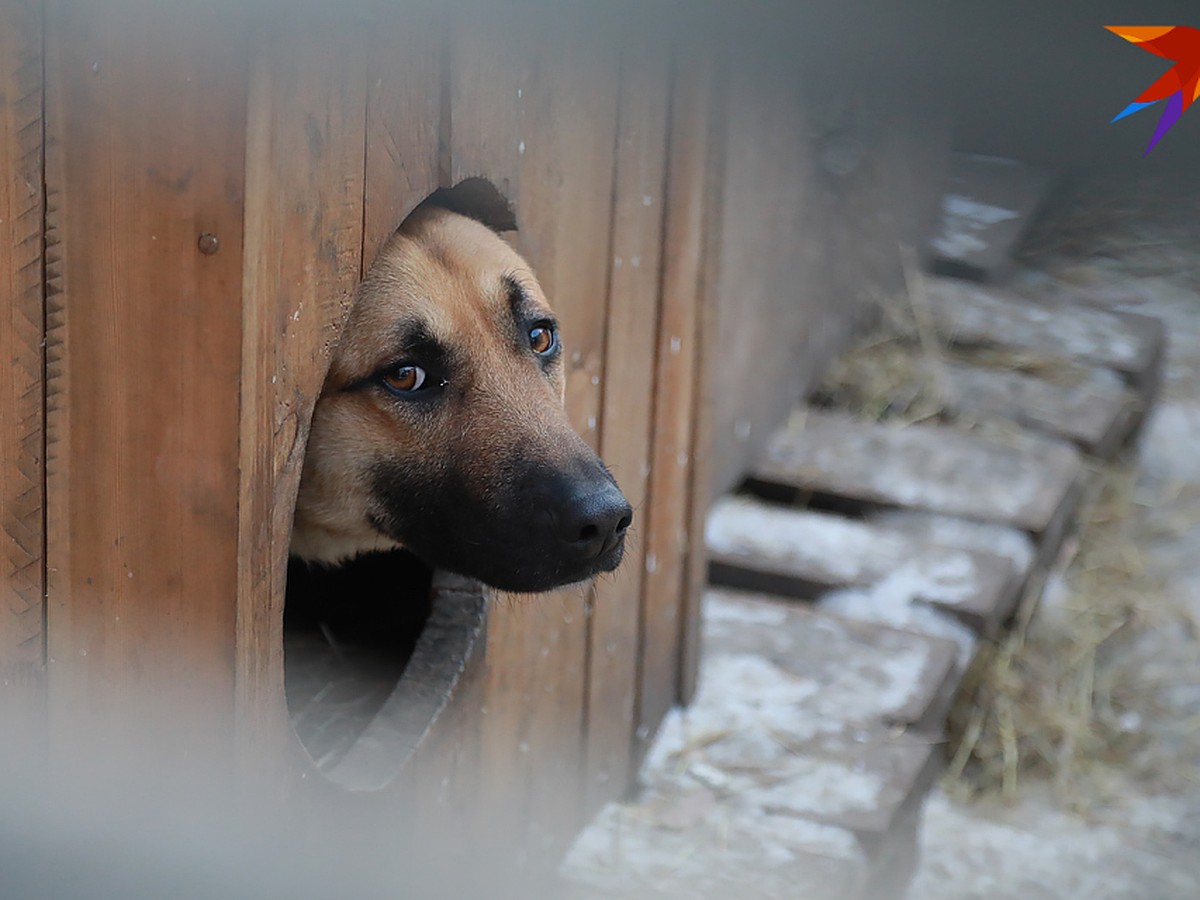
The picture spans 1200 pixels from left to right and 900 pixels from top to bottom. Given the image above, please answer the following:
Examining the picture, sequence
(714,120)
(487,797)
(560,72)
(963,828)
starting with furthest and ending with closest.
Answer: (963,828)
(714,120)
(487,797)
(560,72)

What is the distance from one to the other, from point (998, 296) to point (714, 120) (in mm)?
2578

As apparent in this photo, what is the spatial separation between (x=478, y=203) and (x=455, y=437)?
485mm

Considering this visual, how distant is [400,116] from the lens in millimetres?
1749

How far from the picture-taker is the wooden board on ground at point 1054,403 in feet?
14.7

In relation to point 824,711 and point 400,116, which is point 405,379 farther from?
point 824,711

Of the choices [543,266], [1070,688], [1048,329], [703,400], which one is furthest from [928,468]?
[543,266]

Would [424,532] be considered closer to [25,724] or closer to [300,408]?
[300,408]

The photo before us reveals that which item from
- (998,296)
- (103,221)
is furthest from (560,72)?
(998,296)

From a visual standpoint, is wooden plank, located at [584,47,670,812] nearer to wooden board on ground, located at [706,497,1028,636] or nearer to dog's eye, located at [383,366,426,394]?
dog's eye, located at [383,366,426,394]

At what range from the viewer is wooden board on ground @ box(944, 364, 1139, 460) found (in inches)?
176

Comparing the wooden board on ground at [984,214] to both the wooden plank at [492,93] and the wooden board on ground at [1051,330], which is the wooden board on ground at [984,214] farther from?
the wooden plank at [492,93]

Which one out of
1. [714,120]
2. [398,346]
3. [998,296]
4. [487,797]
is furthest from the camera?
[998,296]

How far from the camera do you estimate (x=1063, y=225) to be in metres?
5.36

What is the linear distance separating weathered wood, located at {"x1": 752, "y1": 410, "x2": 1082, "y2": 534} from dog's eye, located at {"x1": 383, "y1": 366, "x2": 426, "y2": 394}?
2.31 metres
